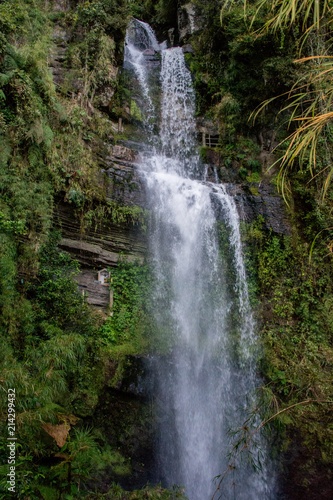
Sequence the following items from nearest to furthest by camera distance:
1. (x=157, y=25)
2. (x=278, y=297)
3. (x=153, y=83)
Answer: (x=278, y=297) < (x=153, y=83) < (x=157, y=25)

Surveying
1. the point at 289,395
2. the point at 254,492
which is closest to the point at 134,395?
the point at 254,492

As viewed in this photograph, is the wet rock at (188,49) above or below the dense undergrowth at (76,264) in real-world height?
above

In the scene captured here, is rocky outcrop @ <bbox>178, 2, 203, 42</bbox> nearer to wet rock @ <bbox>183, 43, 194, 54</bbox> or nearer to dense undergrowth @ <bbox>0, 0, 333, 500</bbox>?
wet rock @ <bbox>183, 43, 194, 54</bbox>

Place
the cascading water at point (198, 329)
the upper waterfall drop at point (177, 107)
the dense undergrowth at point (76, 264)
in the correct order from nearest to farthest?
the dense undergrowth at point (76, 264) < the cascading water at point (198, 329) < the upper waterfall drop at point (177, 107)

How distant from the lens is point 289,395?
6613 mm

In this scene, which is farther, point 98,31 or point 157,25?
point 157,25

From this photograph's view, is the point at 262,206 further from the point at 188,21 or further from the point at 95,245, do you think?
the point at 188,21

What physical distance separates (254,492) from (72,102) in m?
10.4

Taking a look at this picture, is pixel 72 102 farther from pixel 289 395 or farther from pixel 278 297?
pixel 289 395

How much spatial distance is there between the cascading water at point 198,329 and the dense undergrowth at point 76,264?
53cm

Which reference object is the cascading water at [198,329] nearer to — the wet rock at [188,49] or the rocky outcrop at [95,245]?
the rocky outcrop at [95,245]

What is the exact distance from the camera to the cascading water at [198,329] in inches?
230

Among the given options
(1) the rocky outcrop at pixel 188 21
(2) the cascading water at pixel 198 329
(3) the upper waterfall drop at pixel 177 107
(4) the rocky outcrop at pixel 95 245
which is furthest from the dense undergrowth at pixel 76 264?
(1) the rocky outcrop at pixel 188 21

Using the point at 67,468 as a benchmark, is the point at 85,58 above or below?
above
